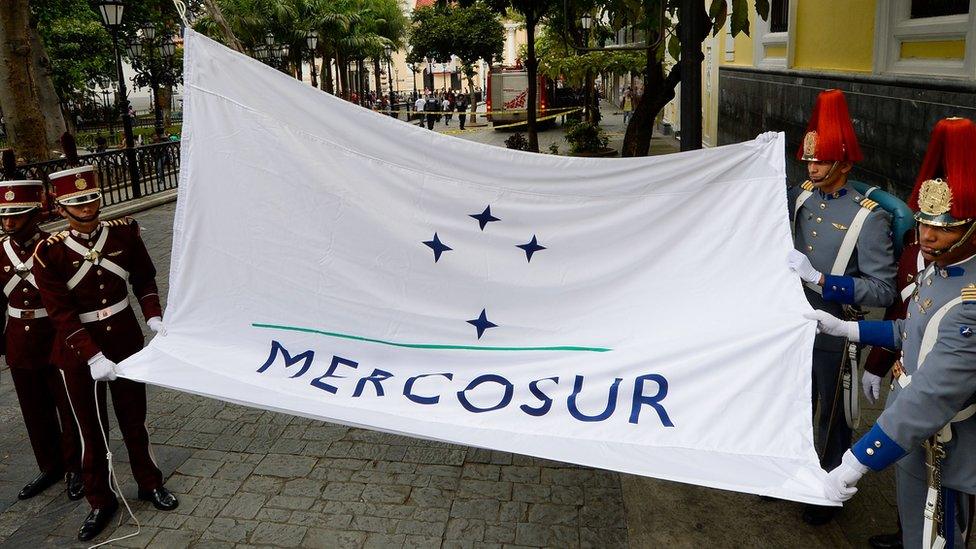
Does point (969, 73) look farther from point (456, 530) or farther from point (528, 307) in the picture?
point (456, 530)

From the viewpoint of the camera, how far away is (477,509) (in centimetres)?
459

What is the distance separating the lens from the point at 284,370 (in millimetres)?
3922

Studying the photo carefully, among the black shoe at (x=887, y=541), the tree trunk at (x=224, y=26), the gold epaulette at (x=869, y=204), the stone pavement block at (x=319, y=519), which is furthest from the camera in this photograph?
the tree trunk at (x=224, y=26)

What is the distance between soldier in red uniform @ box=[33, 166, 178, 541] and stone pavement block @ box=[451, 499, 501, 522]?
5.84ft

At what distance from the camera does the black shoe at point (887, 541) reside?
4043 mm

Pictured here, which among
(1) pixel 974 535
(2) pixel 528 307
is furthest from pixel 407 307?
(1) pixel 974 535

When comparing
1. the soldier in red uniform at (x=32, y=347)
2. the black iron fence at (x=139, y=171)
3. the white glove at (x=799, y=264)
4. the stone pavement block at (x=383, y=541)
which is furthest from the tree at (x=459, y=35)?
the white glove at (x=799, y=264)

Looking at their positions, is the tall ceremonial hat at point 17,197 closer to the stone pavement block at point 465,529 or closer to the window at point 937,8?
the stone pavement block at point 465,529

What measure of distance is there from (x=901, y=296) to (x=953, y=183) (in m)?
1.07

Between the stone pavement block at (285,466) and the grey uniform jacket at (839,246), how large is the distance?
342 cm

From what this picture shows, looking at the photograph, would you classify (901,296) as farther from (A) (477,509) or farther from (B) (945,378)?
(A) (477,509)

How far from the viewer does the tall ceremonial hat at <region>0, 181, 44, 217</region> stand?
14.7ft

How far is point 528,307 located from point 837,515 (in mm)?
2278

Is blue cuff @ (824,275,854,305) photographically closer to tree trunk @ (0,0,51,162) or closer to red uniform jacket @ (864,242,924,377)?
red uniform jacket @ (864,242,924,377)
